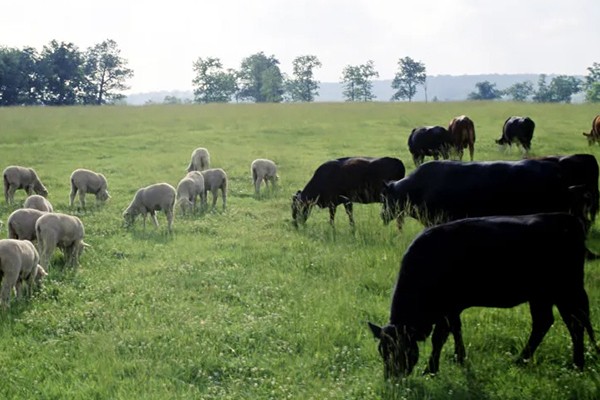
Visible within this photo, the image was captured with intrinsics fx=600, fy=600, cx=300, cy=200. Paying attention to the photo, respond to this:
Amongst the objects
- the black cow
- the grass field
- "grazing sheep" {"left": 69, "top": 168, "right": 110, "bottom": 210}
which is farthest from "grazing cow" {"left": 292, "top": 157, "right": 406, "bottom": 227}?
the black cow

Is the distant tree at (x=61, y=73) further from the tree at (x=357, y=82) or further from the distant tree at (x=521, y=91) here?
the distant tree at (x=521, y=91)

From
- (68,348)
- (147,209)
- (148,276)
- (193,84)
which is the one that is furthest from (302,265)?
(193,84)

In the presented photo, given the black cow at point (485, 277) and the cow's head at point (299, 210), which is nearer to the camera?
the black cow at point (485, 277)

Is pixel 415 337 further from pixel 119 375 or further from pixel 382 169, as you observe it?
pixel 382 169

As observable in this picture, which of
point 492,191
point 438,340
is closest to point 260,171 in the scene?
point 492,191

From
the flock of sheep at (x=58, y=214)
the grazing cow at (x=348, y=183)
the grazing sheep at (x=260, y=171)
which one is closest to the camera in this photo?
the flock of sheep at (x=58, y=214)

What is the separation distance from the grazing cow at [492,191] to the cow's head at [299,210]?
3.37 metres

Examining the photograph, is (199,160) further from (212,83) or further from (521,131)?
(212,83)

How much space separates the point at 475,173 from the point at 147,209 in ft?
26.3

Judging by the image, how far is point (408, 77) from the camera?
458 ft

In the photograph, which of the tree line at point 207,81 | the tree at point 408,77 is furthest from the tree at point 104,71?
the tree at point 408,77

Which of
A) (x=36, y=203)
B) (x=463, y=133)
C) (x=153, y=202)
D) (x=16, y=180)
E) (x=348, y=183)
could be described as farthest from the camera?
(x=463, y=133)

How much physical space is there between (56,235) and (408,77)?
135638 mm

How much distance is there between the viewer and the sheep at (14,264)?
8.33 metres
